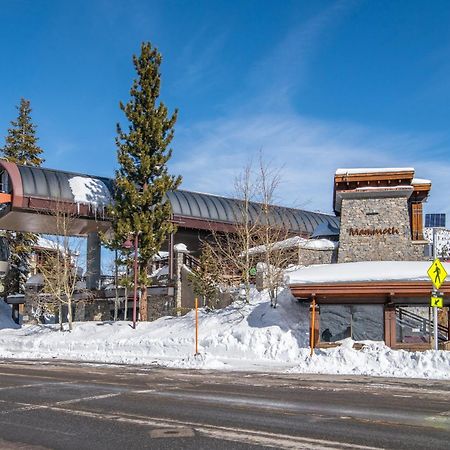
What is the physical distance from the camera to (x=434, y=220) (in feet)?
106

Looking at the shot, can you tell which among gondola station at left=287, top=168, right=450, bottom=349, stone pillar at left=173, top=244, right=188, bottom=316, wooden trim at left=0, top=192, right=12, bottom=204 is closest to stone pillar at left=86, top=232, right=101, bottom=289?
wooden trim at left=0, top=192, right=12, bottom=204

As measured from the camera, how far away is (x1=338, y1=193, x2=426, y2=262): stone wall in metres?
29.5

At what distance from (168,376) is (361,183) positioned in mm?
18873

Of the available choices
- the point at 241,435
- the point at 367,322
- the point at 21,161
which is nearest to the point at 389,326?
the point at 367,322

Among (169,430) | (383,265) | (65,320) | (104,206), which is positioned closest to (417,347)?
(383,265)

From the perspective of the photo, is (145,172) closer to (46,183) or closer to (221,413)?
(46,183)

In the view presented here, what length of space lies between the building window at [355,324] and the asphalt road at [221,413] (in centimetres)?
860

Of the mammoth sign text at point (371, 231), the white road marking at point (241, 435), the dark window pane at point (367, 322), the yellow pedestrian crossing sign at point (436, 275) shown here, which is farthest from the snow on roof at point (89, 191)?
the white road marking at point (241, 435)

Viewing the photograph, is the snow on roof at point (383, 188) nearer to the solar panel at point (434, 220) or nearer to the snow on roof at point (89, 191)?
the solar panel at point (434, 220)

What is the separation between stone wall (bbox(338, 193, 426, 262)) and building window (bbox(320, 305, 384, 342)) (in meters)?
7.25

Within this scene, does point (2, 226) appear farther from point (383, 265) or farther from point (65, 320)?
point (383, 265)

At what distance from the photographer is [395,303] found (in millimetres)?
22578

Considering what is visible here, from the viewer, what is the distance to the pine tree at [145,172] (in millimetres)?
28734

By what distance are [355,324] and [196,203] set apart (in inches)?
648
